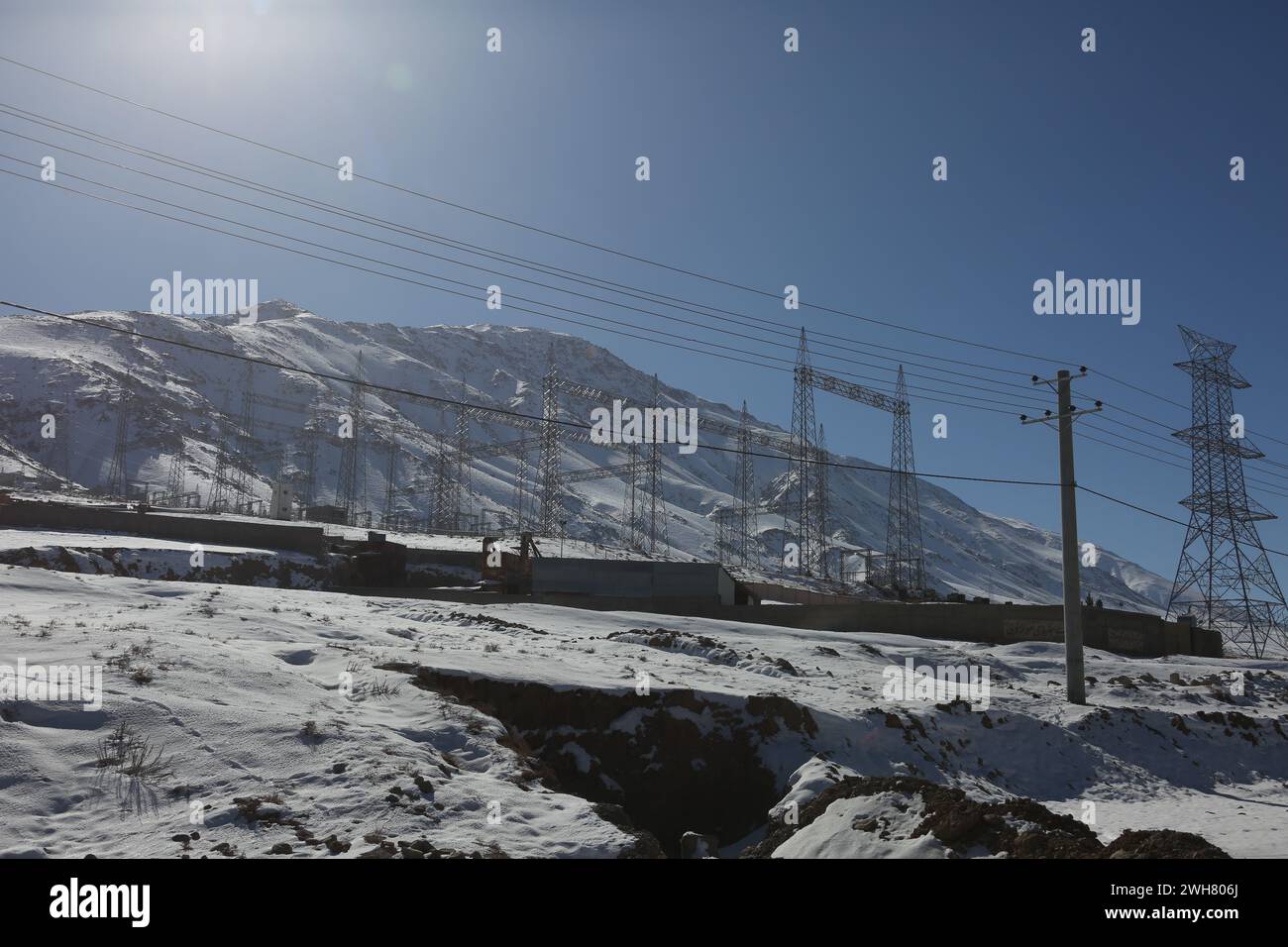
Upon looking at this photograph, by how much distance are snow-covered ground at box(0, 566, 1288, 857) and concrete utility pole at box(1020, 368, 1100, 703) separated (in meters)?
1.19

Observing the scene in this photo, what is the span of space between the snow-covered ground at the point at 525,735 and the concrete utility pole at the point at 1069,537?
1195 millimetres

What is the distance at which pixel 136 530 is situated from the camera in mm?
49969

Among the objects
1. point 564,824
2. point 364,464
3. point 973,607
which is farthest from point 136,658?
point 364,464

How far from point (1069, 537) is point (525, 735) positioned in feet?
55.4

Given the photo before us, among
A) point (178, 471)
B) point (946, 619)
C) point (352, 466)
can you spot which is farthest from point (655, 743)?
point (178, 471)

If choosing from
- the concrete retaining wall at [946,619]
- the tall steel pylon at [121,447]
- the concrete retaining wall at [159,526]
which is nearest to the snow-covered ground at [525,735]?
the concrete retaining wall at [946,619]

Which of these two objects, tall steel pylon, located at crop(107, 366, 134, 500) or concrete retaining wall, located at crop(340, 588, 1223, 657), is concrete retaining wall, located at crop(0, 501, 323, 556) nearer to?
concrete retaining wall, located at crop(340, 588, 1223, 657)

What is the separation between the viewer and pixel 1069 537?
23891mm

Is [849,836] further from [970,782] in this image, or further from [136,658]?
[136,658]

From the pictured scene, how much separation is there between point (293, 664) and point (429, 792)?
7.75 m

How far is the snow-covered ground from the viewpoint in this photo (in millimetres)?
9273

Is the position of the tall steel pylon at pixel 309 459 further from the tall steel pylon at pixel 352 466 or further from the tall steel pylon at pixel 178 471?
the tall steel pylon at pixel 178 471

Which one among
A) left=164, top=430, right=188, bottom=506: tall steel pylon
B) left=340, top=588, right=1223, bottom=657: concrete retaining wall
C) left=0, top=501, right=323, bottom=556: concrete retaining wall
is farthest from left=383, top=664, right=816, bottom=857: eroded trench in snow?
left=164, top=430, right=188, bottom=506: tall steel pylon

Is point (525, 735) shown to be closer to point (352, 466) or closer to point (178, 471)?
point (352, 466)
